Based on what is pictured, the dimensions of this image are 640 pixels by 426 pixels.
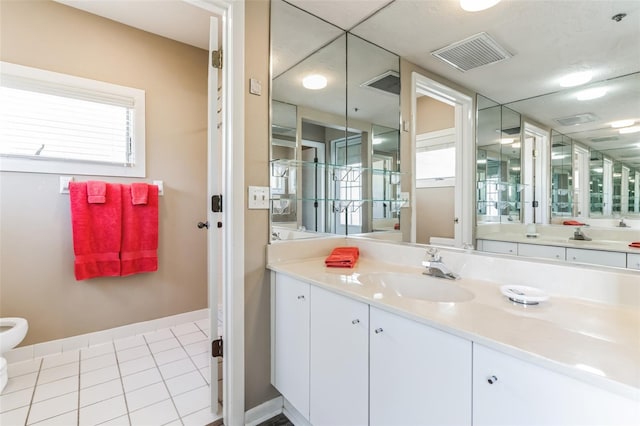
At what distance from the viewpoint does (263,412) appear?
1.54m

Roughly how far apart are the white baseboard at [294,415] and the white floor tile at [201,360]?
0.72 meters

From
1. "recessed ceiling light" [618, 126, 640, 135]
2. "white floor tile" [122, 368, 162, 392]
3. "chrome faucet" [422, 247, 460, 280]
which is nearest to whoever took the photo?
"recessed ceiling light" [618, 126, 640, 135]

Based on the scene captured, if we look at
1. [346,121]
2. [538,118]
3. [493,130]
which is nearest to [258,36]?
[346,121]

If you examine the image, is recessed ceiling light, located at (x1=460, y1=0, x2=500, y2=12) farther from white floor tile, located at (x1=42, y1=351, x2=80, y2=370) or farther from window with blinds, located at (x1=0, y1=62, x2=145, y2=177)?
white floor tile, located at (x1=42, y1=351, x2=80, y2=370)

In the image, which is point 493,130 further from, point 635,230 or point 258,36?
point 258,36

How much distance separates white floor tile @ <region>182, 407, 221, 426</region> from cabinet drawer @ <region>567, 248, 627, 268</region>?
183cm

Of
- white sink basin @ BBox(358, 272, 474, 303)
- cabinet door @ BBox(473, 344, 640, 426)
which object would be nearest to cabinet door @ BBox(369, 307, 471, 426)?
cabinet door @ BBox(473, 344, 640, 426)

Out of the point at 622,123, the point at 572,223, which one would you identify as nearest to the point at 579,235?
the point at 572,223

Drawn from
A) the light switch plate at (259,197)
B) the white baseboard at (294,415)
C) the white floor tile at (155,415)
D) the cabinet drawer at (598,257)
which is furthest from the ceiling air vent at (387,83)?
the white floor tile at (155,415)

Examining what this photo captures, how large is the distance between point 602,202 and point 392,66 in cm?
124

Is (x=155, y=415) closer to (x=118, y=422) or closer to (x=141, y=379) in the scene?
(x=118, y=422)

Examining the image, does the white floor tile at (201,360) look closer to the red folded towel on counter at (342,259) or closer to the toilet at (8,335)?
the toilet at (8,335)

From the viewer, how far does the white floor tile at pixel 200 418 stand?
1.51m

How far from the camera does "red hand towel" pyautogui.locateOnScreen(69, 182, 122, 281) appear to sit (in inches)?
85.1
